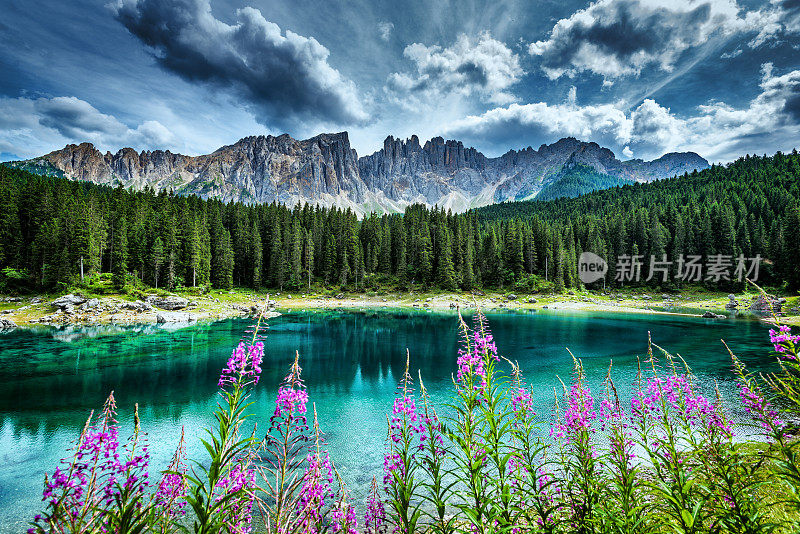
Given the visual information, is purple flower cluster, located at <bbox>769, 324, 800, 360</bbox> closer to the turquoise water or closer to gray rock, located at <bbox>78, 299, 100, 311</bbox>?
the turquoise water

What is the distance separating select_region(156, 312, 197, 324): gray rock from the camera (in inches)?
1921

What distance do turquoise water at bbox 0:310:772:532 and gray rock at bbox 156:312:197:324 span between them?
7217 millimetres

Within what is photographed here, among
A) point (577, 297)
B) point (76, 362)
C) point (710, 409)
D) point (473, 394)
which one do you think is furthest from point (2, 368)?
point (577, 297)

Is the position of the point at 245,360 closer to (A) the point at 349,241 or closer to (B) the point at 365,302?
(B) the point at 365,302

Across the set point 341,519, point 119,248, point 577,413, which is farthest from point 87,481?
Result: point 119,248

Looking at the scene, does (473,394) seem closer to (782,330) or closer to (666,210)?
(782,330)

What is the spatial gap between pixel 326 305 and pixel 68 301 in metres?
41.1

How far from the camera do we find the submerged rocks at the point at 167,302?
54.4 meters

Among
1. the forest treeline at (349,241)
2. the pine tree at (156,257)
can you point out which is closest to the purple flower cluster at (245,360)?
the forest treeline at (349,241)

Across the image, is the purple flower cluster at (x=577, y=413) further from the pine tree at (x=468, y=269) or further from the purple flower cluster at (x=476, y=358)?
the pine tree at (x=468, y=269)

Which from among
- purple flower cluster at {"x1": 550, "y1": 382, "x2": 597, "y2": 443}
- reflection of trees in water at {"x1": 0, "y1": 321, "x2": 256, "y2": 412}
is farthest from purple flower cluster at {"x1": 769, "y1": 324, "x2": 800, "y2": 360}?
reflection of trees in water at {"x1": 0, "y1": 321, "x2": 256, "y2": 412}

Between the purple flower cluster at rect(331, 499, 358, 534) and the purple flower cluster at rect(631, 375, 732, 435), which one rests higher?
the purple flower cluster at rect(631, 375, 732, 435)

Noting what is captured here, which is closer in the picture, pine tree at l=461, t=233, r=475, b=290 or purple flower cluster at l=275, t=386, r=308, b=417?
purple flower cluster at l=275, t=386, r=308, b=417

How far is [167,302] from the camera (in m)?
55.1
